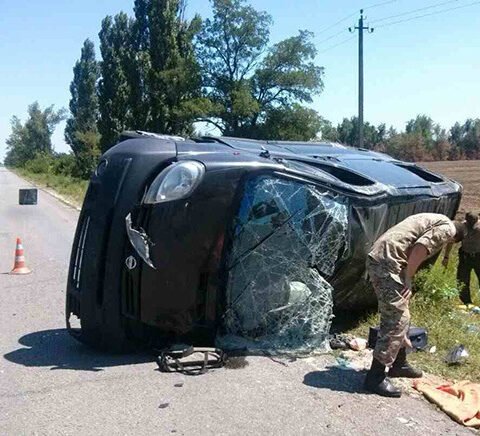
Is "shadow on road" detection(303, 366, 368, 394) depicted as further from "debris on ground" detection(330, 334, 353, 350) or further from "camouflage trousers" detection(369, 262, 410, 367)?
"debris on ground" detection(330, 334, 353, 350)

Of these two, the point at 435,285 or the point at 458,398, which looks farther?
the point at 435,285

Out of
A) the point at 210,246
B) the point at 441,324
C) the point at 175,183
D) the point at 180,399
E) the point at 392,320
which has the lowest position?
the point at 180,399

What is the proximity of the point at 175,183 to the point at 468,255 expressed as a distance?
5.10m

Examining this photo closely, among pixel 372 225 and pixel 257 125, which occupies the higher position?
pixel 257 125

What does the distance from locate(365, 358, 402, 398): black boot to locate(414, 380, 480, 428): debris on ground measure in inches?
8.7

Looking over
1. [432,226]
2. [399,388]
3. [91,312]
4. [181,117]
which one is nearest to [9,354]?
[91,312]

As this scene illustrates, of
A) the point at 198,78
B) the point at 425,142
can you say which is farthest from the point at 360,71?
the point at 425,142

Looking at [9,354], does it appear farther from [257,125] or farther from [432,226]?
[257,125]

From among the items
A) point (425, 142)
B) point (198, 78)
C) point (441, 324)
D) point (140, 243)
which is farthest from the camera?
point (425, 142)

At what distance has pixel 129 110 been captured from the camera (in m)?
42.2

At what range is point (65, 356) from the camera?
4961 millimetres

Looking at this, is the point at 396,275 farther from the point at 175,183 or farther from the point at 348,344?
the point at 175,183

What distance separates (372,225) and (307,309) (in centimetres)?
94

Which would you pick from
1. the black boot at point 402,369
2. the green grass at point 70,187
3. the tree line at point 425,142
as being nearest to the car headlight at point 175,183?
the black boot at point 402,369
